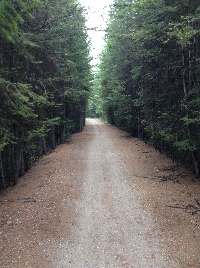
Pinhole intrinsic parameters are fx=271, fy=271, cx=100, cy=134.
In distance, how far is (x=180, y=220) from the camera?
899 centimetres

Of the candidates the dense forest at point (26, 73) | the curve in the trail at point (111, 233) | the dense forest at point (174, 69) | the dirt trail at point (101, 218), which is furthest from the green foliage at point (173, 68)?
the curve in the trail at point (111, 233)

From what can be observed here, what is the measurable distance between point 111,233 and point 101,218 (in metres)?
1.10

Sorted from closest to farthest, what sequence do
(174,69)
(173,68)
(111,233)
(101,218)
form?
(111,233) < (101,218) < (173,68) < (174,69)

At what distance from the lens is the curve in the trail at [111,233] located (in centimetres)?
679

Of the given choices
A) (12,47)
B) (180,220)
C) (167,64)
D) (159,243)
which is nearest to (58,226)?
(159,243)

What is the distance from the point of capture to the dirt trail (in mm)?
6964

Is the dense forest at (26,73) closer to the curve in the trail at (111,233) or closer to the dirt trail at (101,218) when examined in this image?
the dirt trail at (101,218)

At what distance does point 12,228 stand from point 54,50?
1000 centimetres

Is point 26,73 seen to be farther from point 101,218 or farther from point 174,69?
point 101,218

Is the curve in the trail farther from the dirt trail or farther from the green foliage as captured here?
the green foliage

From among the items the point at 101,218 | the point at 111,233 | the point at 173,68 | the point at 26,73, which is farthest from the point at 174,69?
the point at 111,233

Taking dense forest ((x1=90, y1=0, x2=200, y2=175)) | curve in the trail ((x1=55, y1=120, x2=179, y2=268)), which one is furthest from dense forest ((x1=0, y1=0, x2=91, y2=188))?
curve in the trail ((x1=55, y1=120, x2=179, y2=268))

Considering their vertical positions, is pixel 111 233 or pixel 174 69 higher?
pixel 174 69

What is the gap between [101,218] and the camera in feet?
30.4
